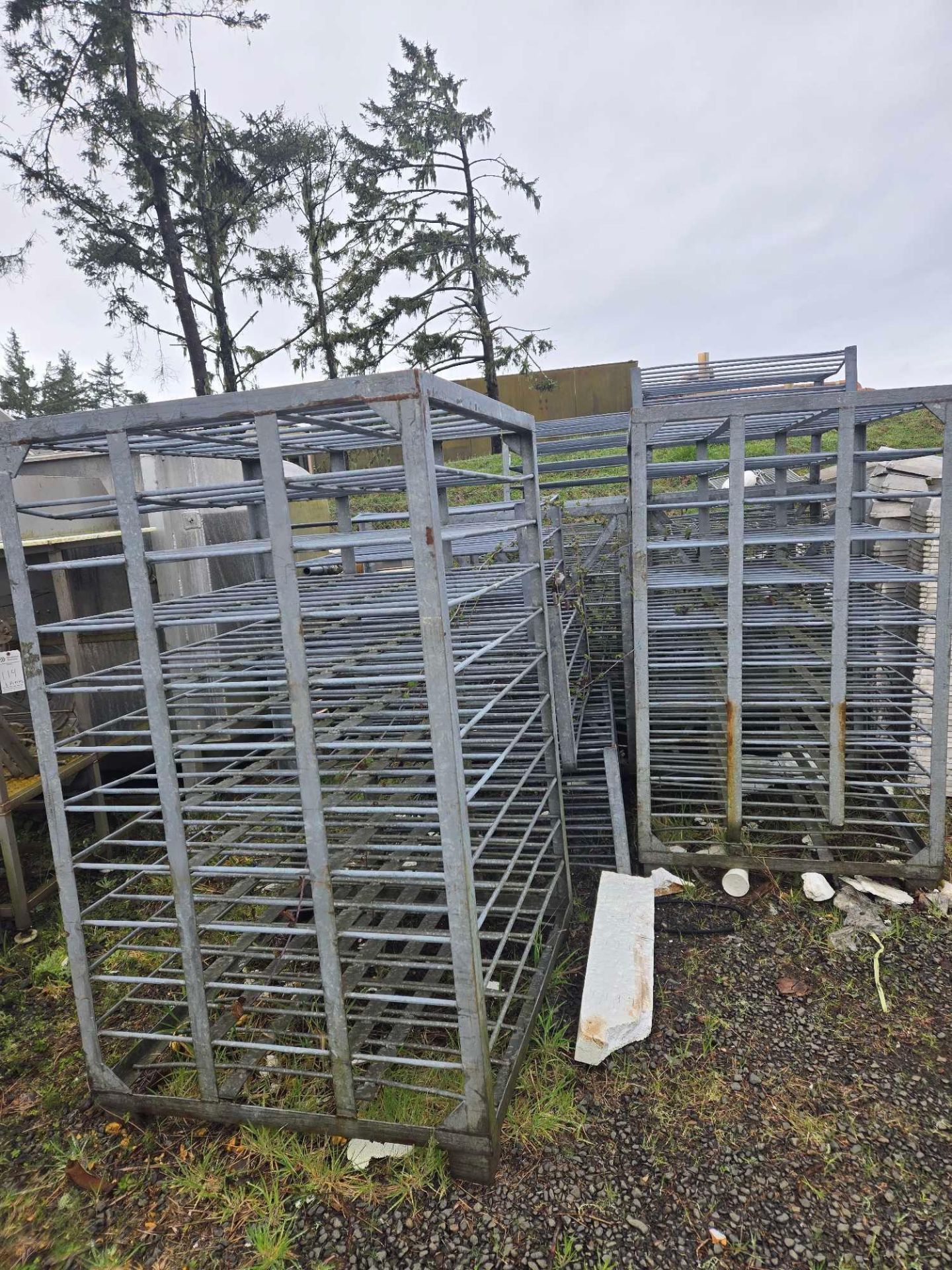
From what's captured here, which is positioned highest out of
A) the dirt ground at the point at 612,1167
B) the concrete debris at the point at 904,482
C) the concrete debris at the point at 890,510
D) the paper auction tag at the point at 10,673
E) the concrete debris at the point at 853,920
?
the concrete debris at the point at 904,482

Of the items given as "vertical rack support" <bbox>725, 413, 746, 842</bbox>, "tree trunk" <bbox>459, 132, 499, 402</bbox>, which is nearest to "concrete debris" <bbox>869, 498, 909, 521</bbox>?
"vertical rack support" <bbox>725, 413, 746, 842</bbox>

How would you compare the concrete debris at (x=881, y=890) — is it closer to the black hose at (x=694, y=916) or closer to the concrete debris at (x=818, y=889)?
the concrete debris at (x=818, y=889)

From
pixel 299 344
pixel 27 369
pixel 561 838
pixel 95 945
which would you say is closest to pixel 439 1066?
pixel 561 838

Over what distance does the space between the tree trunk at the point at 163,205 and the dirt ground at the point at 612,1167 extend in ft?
30.5

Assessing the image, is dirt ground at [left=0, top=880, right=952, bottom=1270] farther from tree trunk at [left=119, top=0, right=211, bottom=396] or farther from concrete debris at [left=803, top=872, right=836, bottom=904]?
tree trunk at [left=119, top=0, right=211, bottom=396]

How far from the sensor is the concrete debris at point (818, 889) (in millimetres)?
3883

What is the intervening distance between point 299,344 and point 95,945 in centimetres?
1126

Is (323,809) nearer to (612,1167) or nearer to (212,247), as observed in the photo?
(612,1167)

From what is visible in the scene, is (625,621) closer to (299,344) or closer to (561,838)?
(561,838)

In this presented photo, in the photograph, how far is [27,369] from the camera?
73.0 feet

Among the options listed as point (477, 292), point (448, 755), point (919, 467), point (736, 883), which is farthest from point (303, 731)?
point (477, 292)

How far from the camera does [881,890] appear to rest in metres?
3.88

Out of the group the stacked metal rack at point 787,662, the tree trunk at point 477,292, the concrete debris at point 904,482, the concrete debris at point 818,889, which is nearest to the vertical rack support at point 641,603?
the stacked metal rack at point 787,662

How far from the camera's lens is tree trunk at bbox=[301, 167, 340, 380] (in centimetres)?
1307
